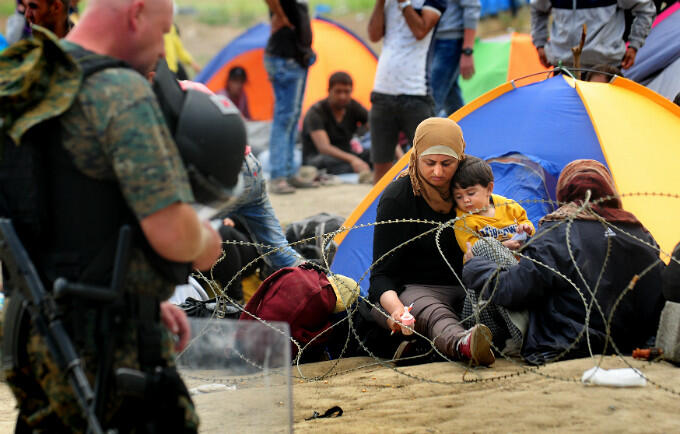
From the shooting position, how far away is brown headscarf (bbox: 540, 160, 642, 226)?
384 cm

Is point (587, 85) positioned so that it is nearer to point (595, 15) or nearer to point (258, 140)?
point (595, 15)

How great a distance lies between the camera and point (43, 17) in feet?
14.4

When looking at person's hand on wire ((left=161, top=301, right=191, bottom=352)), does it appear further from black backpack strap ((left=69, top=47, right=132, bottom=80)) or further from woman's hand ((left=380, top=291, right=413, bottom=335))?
woman's hand ((left=380, top=291, right=413, bottom=335))

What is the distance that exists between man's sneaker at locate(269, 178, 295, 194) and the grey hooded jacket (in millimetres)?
3325

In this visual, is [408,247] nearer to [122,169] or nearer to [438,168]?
A: [438,168]

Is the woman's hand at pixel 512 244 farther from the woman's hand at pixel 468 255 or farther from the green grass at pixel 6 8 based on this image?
the green grass at pixel 6 8

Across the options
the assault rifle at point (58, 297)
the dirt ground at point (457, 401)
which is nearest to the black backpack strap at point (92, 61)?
the assault rifle at point (58, 297)

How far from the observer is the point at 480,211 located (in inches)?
166

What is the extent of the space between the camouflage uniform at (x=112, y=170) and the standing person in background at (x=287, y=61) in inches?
228

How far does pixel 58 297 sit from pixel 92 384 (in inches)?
9.1

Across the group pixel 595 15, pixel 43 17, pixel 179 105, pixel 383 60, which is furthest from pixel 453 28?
pixel 179 105

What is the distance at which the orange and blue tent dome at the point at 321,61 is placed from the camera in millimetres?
11805

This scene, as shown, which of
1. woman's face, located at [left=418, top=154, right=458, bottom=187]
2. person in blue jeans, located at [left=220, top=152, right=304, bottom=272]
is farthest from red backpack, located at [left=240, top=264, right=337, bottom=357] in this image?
woman's face, located at [left=418, top=154, right=458, bottom=187]

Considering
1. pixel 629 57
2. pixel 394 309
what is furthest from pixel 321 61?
pixel 394 309
